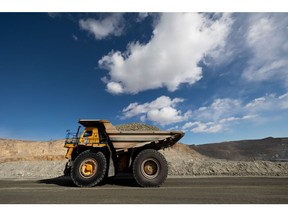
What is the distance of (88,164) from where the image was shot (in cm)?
857

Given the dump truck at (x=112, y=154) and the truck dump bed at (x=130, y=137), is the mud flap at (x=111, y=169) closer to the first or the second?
the dump truck at (x=112, y=154)

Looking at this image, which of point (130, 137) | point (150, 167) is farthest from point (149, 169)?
point (130, 137)

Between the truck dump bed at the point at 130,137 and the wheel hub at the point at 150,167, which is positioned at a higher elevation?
the truck dump bed at the point at 130,137

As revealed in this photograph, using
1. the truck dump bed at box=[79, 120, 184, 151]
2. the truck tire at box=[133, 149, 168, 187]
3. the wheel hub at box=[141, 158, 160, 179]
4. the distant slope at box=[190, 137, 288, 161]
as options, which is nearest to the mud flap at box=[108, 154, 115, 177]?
the truck dump bed at box=[79, 120, 184, 151]

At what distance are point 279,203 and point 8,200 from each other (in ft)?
22.7

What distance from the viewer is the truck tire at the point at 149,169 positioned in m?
8.27

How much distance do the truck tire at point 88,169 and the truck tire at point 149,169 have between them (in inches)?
51.1

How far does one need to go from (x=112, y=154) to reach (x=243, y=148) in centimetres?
5576

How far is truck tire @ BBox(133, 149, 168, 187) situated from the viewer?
8273 mm

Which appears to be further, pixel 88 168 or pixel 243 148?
pixel 243 148

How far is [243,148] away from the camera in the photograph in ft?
187

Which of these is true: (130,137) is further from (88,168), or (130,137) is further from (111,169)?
(88,168)

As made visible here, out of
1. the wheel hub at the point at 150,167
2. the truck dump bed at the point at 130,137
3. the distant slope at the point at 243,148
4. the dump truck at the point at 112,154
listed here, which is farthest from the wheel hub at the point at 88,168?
the distant slope at the point at 243,148

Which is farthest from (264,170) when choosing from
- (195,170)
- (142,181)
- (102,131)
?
(102,131)
